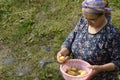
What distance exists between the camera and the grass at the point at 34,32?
4.40 meters

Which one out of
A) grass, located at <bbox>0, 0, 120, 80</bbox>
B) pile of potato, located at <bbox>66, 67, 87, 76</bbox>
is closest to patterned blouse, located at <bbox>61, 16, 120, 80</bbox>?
pile of potato, located at <bbox>66, 67, 87, 76</bbox>

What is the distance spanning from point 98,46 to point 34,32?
218 cm

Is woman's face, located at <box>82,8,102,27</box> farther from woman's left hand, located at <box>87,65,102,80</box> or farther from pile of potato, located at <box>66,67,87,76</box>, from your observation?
pile of potato, located at <box>66,67,87,76</box>

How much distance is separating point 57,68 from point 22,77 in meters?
0.47

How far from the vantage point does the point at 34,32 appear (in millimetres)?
4992

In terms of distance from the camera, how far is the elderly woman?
2.83m

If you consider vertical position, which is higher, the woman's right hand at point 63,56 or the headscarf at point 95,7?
the headscarf at point 95,7

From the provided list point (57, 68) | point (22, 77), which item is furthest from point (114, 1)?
point (22, 77)

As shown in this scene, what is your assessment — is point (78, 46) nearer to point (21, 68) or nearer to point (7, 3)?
point (21, 68)

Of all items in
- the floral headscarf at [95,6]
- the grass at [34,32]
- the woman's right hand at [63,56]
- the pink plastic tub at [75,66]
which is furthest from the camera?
the grass at [34,32]

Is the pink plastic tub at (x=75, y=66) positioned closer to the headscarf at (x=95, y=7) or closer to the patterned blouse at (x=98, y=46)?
the patterned blouse at (x=98, y=46)

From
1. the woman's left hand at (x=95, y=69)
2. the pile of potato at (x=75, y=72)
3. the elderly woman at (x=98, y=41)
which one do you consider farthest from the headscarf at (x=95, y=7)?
the pile of potato at (x=75, y=72)

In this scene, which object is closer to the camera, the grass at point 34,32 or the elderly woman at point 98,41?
the elderly woman at point 98,41

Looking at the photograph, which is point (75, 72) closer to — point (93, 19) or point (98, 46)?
point (98, 46)
